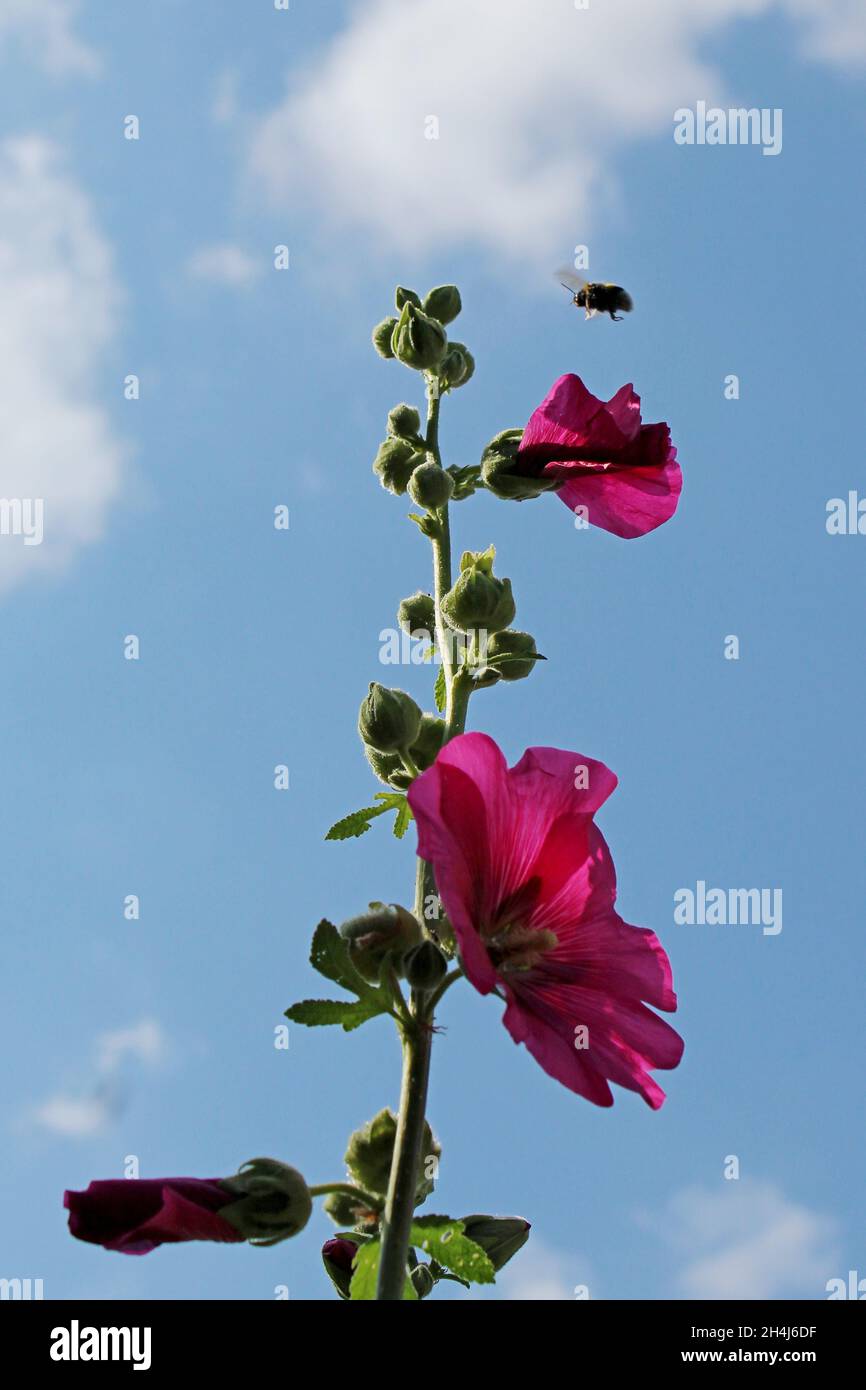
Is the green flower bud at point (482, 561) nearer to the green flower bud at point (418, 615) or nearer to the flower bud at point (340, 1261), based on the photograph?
the green flower bud at point (418, 615)

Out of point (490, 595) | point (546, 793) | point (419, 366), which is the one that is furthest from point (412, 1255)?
point (419, 366)

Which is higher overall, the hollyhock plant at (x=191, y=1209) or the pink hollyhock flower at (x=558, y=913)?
the pink hollyhock flower at (x=558, y=913)

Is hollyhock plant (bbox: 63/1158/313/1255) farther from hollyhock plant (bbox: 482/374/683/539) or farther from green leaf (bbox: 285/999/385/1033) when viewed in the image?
hollyhock plant (bbox: 482/374/683/539)

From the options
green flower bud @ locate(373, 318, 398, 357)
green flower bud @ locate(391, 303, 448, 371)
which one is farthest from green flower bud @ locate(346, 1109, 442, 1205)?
green flower bud @ locate(373, 318, 398, 357)

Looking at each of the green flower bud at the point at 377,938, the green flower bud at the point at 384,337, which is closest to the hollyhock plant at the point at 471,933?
the green flower bud at the point at 377,938

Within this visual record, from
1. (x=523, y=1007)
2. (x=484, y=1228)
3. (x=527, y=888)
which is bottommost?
(x=484, y=1228)
